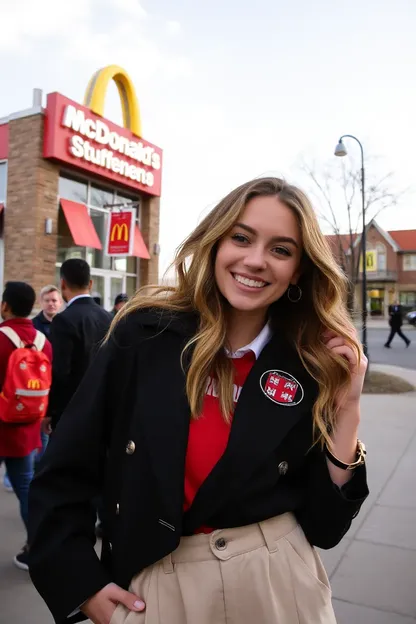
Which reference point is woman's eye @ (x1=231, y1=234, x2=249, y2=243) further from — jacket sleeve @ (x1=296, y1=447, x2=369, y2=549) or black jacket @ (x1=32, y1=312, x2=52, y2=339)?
black jacket @ (x1=32, y1=312, x2=52, y2=339)

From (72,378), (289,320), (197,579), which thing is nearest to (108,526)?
(197,579)

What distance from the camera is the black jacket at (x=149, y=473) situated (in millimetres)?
1263

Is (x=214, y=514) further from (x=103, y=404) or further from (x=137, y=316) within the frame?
(x=137, y=316)

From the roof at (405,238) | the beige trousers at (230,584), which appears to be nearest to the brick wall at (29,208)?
the beige trousers at (230,584)

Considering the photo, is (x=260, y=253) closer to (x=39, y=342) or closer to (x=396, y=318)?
(x=39, y=342)

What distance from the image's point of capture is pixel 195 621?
4.00 feet

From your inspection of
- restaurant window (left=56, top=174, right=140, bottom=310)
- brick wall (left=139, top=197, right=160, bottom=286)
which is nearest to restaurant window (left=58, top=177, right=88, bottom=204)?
restaurant window (left=56, top=174, right=140, bottom=310)

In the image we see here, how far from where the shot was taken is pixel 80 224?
467 inches

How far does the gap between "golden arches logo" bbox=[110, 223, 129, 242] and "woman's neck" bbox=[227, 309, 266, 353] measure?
36.4 ft

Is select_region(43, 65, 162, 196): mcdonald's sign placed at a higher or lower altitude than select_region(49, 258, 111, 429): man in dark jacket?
higher

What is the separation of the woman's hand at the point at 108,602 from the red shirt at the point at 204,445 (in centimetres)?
25

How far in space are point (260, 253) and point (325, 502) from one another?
2.52 ft

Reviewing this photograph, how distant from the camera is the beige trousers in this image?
1.24 m

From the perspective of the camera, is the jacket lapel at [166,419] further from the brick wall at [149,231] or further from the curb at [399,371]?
the brick wall at [149,231]
